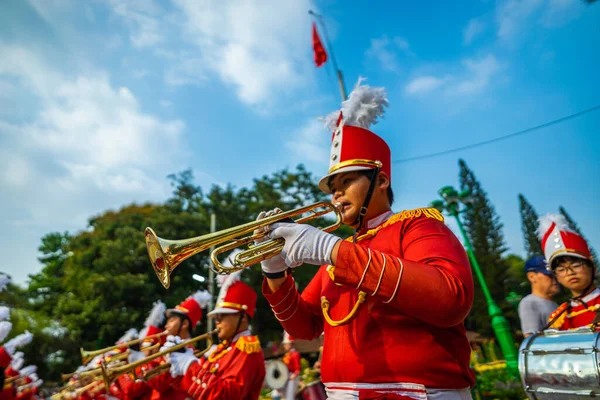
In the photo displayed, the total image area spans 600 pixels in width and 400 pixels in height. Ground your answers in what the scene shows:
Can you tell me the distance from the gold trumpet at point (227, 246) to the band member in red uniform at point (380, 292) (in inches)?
5.6

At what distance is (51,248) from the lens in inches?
1241

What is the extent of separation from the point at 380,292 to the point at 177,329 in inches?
230

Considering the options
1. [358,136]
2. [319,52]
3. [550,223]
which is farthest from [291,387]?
[319,52]

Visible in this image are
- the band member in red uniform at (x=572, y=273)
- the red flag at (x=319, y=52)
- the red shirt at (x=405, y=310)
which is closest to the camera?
the red shirt at (x=405, y=310)

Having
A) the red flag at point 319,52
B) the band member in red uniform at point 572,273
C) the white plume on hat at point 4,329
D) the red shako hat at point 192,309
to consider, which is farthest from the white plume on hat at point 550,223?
the red flag at point 319,52

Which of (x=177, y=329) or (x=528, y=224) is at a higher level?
(x=528, y=224)

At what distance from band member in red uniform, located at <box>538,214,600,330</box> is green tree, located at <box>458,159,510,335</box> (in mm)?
35766

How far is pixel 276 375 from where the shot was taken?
28.7ft

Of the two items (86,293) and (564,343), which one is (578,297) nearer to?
(564,343)

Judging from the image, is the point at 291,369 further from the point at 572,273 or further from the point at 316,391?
the point at 572,273

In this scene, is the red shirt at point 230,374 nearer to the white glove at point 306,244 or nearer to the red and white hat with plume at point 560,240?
the white glove at point 306,244

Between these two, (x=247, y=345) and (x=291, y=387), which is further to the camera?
(x=291, y=387)

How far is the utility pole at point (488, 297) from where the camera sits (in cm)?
949

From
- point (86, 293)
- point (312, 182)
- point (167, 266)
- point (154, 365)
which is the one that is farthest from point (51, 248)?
point (167, 266)
